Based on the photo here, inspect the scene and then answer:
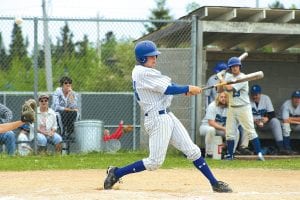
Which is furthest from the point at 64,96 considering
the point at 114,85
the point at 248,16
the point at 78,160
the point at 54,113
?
the point at 114,85

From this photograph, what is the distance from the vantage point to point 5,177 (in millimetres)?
9391

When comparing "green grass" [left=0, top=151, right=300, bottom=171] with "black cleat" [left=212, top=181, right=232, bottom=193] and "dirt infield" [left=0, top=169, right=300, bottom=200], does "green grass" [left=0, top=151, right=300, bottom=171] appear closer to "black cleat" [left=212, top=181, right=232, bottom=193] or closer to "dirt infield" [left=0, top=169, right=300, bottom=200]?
"dirt infield" [left=0, top=169, right=300, bottom=200]

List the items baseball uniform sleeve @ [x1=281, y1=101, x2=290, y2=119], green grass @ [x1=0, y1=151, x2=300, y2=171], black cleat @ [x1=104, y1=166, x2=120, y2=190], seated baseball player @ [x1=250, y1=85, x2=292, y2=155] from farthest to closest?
baseball uniform sleeve @ [x1=281, y1=101, x2=290, y2=119]
seated baseball player @ [x1=250, y1=85, x2=292, y2=155]
green grass @ [x1=0, y1=151, x2=300, y2=171]
black cleat @ [x1=104, y1=166, x2=120, y2=190]

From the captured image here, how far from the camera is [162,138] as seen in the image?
7.57 m

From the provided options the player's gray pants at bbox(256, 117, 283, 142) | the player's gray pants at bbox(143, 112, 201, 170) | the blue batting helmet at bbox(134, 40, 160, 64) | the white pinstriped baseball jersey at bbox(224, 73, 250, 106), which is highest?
the blue batting helmet at bbox(134, 40, 160, 64)

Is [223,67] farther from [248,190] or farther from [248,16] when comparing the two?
[248,190]

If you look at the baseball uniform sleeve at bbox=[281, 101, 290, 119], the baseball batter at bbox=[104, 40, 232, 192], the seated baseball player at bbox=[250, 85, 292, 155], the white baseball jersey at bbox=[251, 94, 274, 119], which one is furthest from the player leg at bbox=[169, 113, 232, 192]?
the baseball uniform sleeve at bbox=[281, 101, 290, 119]

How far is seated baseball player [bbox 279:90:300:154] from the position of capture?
45.4 ft

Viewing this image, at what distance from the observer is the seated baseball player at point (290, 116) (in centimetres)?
1384

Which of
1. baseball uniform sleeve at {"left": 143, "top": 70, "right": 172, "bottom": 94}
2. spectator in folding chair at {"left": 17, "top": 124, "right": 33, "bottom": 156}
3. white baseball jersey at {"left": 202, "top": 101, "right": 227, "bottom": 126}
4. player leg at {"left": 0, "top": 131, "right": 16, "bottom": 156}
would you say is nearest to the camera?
baseball uniform sleeve at {"left": 143, "top": 70, "right": 172, "bottom": 94}

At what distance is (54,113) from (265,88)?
4.72 m

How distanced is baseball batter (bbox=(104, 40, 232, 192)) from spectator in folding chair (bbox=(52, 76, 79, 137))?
535 cm

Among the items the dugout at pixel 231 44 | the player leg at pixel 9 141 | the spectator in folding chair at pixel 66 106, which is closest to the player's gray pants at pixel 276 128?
the dugout at pixel 231 44

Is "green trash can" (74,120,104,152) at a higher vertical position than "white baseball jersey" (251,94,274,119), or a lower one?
lower
